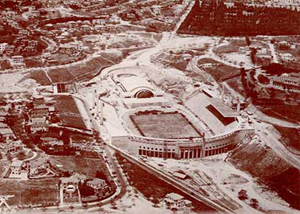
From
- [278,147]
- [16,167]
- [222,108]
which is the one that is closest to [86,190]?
[16,167]

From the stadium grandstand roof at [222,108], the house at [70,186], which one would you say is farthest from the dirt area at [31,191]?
the stadium grandstand roof at [222,108]

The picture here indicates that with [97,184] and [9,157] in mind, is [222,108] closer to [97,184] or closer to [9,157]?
[97,184]

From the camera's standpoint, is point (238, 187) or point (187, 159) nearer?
point (238, 187)

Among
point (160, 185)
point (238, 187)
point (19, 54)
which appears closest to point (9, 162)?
point (160, 185)

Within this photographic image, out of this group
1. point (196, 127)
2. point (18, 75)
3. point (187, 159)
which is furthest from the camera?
point (18, 75)

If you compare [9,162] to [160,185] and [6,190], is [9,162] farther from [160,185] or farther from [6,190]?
[160,185]
